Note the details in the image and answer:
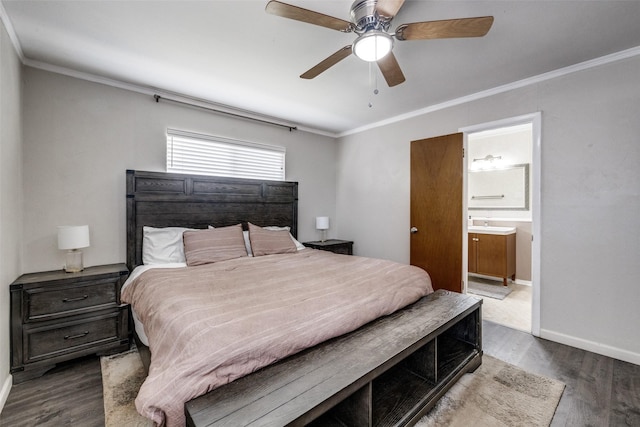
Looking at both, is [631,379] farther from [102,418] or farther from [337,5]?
[102,418]

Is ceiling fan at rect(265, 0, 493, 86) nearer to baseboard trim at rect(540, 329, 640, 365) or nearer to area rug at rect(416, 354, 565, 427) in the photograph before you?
area rug at rect(416, 354, 565, 427)

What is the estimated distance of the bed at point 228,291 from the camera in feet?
3.87

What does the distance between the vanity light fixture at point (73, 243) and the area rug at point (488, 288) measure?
480cm

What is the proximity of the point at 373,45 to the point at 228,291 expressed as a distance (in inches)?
73.0

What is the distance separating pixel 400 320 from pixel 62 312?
105 inches

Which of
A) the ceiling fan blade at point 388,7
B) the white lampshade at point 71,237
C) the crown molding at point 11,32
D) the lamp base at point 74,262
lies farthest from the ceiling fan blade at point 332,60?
the lamp base at point 74,262

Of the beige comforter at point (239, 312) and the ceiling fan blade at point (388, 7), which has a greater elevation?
the ceiling fan blade at point (388, 7)

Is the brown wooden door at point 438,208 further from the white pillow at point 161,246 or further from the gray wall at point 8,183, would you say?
the gray wall at point 8,183

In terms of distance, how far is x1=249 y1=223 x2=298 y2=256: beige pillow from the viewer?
10.7ft

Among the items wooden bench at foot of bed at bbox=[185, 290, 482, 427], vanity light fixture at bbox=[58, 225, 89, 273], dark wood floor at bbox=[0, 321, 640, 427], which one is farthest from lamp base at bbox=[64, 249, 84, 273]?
wooden bench at foot of bed at bbox=[185, 290, 482, 427]

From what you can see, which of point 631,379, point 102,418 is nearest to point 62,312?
point 102,418

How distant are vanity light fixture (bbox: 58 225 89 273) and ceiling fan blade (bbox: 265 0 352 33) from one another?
2422 millimetres

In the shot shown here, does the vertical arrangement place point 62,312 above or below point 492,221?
below

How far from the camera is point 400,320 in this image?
1.81m
